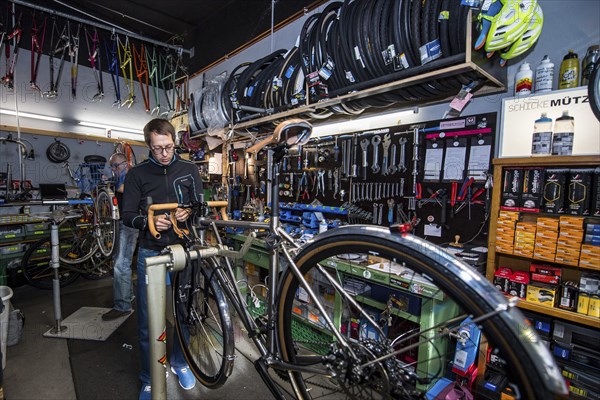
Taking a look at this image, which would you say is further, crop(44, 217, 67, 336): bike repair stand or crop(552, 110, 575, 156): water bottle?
crop(44, 217, 67, 336): bike repair stand

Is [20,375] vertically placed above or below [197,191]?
below

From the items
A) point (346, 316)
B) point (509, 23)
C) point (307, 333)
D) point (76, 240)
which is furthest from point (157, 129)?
point (76, 240)

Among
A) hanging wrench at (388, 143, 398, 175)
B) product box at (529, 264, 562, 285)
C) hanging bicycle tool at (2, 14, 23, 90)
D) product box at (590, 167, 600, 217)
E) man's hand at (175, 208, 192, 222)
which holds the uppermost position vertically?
hanging bicycle tool at (2, 14, 23, 90)

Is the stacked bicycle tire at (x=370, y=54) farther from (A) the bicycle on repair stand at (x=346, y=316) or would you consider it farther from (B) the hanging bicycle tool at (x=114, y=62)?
(B) the hanging bicycle tool at (x=114, y=62)

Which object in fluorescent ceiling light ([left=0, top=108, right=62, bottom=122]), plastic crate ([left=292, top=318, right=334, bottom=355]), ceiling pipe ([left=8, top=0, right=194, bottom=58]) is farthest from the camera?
fluorescent ceiling light ([left=0, top=108, right=62, bottom=122])

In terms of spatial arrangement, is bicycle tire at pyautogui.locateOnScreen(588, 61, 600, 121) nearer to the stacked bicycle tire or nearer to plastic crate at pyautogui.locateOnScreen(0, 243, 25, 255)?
the stacked bicycle tire

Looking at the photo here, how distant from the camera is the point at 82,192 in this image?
5.00 meters

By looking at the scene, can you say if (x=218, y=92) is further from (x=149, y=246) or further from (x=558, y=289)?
(x=558, y=289)

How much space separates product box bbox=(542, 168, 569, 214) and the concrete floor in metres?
2.12

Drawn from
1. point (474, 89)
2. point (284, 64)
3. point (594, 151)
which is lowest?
point (594, 151)

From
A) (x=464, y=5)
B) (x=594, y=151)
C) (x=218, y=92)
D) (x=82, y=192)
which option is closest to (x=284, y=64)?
(x=218, y=92)

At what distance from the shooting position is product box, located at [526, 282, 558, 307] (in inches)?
60.6

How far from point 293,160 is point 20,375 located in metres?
2.83

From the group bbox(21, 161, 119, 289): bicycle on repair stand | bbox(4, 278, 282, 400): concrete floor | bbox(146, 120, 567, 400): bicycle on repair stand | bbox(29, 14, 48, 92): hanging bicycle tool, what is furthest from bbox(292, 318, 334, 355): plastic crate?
bbox(29, 14, 48, 92): hanging bicycle tool
